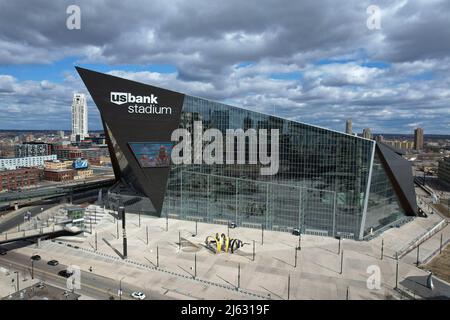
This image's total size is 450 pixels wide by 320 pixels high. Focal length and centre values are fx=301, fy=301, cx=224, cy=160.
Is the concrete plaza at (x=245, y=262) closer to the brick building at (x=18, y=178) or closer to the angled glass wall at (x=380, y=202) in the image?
the angled glass wall at (x=380, y=202)

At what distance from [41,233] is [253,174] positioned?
168 ft

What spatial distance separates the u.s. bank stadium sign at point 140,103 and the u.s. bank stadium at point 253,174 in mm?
252

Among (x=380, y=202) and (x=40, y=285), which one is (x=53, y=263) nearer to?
(x=40, y=285)

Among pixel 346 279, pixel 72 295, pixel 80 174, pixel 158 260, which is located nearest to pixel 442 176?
pixel 346 279

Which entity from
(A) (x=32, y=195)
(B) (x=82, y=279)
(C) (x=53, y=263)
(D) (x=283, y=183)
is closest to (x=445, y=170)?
(D) (x=283, y=183)

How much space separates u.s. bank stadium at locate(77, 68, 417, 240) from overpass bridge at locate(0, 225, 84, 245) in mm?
21189

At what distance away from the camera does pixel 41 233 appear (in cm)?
6738

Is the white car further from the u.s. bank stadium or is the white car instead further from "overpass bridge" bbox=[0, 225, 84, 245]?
the u.s. bank stadium

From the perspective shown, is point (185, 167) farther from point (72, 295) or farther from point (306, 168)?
point (72, 295)

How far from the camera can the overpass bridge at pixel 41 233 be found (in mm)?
65094

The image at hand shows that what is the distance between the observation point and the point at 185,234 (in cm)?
7238

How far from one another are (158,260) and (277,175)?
35690mm

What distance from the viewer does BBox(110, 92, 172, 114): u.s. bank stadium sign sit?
77.4m

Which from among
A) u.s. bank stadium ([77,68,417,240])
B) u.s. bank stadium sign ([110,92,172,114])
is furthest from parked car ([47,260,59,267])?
u.s. bank stadium sign ([110,92,172,114])
